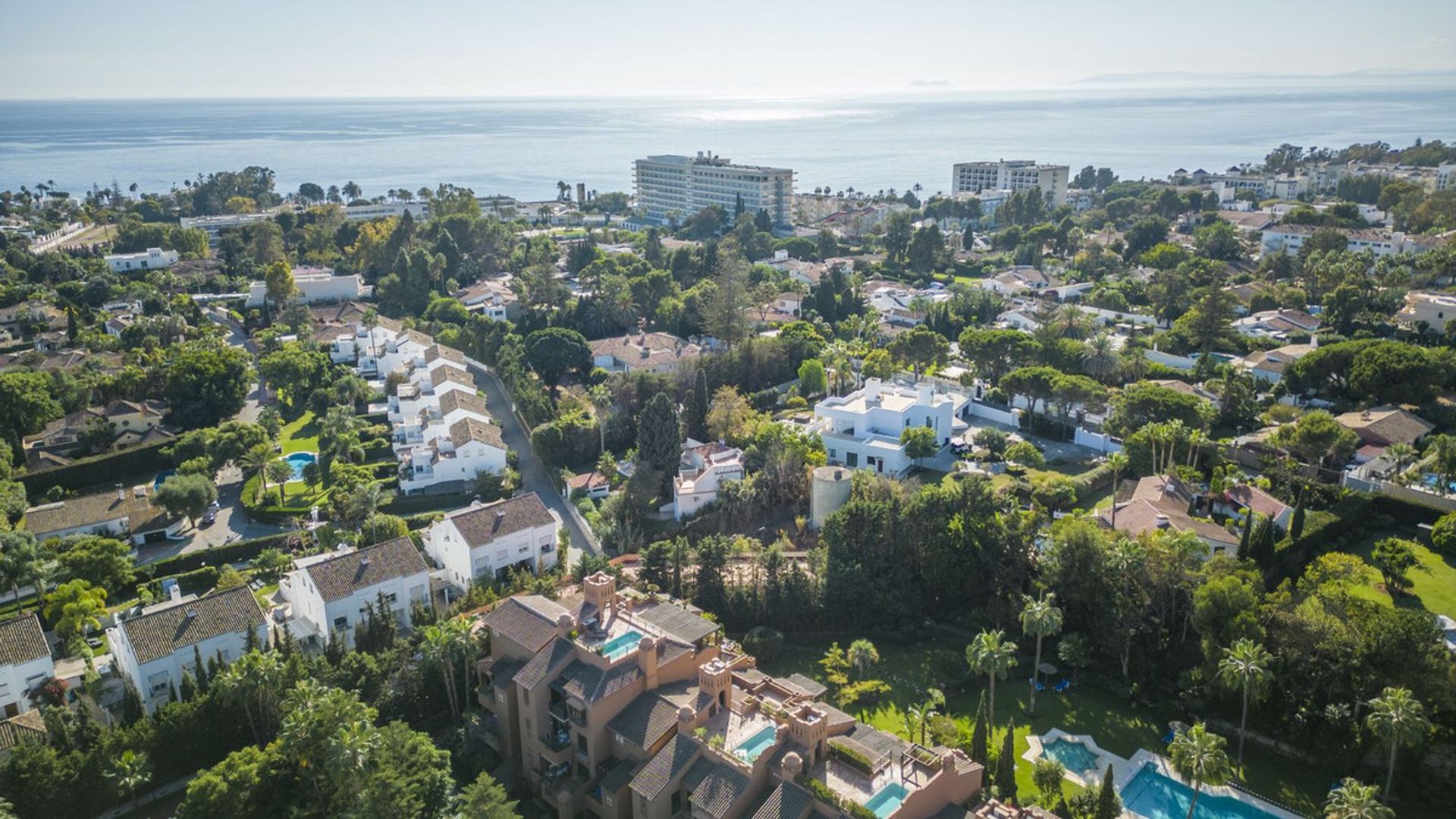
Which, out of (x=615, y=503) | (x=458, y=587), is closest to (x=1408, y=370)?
(x=615, y=503)

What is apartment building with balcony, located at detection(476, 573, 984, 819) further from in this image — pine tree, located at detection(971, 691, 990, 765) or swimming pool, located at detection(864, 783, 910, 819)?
pine tree, located at detection(971, 691, 990, 765)

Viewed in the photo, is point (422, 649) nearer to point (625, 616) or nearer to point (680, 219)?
point (625, 616)

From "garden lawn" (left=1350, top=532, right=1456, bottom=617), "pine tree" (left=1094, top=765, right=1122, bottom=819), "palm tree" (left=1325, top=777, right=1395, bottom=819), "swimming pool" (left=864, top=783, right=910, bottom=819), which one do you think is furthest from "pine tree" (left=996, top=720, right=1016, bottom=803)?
"garden lawn" (left=1350, top=532, right=1456, bottom=617)

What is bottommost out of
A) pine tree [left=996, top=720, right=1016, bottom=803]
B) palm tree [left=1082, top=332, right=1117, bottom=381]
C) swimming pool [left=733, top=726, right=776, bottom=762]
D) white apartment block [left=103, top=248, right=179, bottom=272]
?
pine tree [left=996, top=720, right=1016, bottom=803]

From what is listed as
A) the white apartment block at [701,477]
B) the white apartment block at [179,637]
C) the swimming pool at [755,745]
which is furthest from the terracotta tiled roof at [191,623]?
the white apartment block at [701,477]

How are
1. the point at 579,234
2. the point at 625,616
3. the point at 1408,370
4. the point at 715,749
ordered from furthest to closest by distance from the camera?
the point at 579,234 → the point at 1408,370 → the point at 625,616 → the point at 715,749

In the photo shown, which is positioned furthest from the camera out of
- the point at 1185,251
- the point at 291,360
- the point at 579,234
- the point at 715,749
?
the point at 579,234
